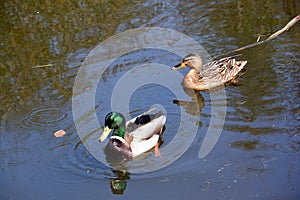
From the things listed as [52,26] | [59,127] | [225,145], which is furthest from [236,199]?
[52,26]

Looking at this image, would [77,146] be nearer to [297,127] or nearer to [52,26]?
[297,127]

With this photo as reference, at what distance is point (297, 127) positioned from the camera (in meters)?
6.57

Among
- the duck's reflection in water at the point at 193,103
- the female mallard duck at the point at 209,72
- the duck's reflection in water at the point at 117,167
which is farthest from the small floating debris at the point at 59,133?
the female mallard duck at the point at 209,72

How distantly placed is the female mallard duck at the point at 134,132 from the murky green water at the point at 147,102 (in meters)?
0.24

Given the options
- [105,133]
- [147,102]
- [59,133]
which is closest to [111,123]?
[105,133]

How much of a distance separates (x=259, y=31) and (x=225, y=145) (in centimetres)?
337

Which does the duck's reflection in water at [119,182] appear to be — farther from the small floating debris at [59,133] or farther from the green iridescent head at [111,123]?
the small floating debris at [59,133]

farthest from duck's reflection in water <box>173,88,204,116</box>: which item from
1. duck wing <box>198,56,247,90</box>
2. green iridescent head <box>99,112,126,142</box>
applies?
green iridescent head <box>99,112,126,142</box>

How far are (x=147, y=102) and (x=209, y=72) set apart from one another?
1256 millimetres

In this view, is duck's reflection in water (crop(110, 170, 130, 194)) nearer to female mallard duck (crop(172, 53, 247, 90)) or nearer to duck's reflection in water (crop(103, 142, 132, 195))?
duck's reflection in water (crop(103, 142, 132, 195))

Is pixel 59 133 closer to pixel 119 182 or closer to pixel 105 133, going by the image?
pixel 105 133

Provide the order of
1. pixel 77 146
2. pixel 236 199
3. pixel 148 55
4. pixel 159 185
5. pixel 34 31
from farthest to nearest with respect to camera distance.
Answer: pixel 34 31, pixel 148 55, pixel 77 146, pixel 159 185, pixel 236 199

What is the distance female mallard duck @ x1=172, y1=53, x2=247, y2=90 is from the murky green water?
0.19 meters

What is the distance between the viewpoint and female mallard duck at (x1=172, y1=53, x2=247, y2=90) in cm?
807
